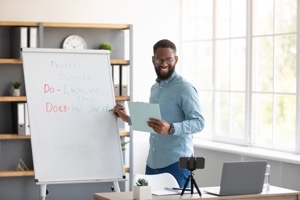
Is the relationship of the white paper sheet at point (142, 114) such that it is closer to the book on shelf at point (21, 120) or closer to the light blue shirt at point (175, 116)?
the light blue shirt at point (175, 116)

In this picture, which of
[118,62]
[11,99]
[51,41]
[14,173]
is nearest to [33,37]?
[51,41]

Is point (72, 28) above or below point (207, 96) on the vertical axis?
above

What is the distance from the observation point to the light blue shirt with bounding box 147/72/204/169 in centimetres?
462

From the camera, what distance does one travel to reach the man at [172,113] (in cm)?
462

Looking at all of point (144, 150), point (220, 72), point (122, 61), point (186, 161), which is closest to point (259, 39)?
point (220, 72)

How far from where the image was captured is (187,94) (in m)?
4.64

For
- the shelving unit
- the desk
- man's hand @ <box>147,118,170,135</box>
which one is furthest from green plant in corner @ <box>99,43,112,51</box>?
the desk

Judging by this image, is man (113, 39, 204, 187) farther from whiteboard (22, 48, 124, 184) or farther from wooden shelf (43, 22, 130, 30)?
wooden shelf (43, 22, 130, 30)

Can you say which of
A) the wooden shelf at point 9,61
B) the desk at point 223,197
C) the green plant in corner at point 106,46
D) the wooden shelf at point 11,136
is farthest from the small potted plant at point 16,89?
the desk at point 223,197

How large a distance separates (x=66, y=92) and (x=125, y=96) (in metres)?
1.36

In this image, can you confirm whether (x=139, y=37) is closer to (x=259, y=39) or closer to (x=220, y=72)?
(x=220, y=72)

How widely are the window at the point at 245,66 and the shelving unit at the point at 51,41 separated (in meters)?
0.92

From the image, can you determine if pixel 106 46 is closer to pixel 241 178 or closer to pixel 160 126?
pixel 160 126

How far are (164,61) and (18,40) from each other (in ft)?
7.40
